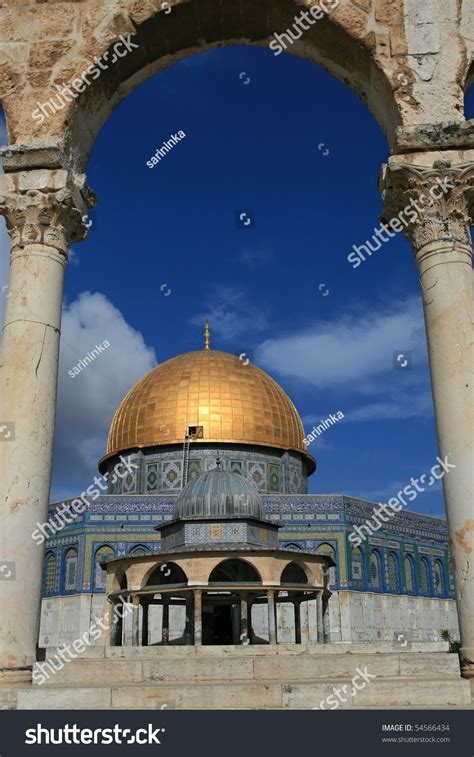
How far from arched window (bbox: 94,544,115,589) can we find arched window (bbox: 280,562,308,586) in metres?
10.6

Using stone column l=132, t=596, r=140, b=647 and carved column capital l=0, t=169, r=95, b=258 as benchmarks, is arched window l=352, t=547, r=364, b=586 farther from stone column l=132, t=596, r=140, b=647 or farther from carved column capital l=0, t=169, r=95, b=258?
carved column capital l=0, t=169, r=95, b=258

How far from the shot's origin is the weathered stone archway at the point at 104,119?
5492 millimetres

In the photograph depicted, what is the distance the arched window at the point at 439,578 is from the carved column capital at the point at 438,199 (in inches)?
1224

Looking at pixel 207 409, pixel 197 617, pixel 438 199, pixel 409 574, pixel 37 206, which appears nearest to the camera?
pixel 438 199

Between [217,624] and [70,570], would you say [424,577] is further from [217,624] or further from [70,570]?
[70,570]

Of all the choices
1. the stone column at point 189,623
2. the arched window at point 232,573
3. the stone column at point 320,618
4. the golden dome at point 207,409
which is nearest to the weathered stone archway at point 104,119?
the stone column at point 189,623

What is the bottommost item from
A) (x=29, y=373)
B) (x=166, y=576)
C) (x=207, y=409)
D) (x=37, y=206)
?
(x=29, y=373)

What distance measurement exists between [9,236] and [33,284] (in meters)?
0.64

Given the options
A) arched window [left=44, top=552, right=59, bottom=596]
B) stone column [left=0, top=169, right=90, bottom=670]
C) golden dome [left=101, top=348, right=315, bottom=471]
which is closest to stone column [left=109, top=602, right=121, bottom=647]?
arched window [left=44, top=552, right=59, bottom=596]

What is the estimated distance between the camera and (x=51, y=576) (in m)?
31.1

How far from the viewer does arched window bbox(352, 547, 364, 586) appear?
3042cm

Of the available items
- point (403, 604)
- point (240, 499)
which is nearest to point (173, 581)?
point (240, 499)

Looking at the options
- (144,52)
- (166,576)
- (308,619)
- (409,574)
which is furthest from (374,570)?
(144,52)

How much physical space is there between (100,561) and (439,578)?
1532 cm
